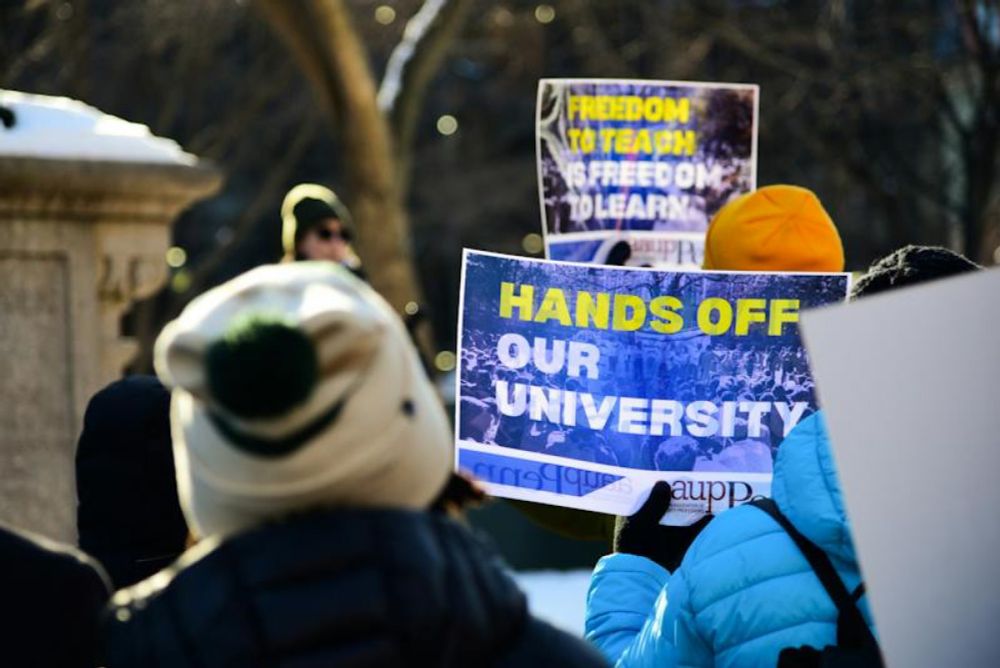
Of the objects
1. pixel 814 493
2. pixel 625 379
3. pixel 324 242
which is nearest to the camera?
pixel 814 493

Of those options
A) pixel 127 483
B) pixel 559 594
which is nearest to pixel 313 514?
pixel 127 483

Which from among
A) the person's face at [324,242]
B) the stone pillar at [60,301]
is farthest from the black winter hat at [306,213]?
the stone pillar at [60,301]

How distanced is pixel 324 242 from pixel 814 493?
4385 millimetres

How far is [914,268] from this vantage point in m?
3.35

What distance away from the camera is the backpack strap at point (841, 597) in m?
2.87

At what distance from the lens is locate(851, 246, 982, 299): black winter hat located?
3.35m

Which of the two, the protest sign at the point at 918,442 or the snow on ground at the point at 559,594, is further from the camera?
the snow on ground at the point at 559,594

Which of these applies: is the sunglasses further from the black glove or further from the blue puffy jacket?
the blue puffy jacket

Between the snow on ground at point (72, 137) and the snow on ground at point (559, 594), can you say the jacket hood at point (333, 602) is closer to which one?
the snow on ground at point (72, 137)

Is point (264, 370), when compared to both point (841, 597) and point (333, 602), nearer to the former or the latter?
point (333, 602)

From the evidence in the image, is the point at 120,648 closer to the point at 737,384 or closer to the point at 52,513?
the point at 737,384

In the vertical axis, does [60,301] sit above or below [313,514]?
below

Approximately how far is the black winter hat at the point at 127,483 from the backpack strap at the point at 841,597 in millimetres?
1406

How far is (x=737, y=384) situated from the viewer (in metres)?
3.95
